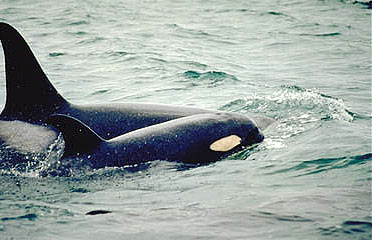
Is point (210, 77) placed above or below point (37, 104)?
below

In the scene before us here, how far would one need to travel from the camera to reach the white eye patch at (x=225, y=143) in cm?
723

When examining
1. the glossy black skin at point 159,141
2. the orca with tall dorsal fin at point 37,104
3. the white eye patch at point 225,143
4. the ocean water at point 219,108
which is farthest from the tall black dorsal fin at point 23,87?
the white eye patch at point 225,143

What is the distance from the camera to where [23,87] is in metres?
8.26

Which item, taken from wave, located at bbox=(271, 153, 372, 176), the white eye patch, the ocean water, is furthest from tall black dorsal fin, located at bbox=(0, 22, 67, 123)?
wave, located at bbox=(271, 153, 372, 176)

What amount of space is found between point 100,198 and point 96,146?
100 cm

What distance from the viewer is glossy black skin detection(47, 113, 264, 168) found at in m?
6.61

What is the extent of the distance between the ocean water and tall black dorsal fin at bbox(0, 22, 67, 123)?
1.23 m

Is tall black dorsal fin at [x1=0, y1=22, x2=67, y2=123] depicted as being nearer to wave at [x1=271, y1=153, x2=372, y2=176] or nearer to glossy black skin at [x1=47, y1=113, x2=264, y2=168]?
glossy black skin at [x1=47, y1=113, x2=264, y2=168]

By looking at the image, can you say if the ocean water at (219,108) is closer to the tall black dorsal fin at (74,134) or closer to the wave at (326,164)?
the wave at (326,164)

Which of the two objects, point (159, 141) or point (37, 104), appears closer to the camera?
point (159, 141)

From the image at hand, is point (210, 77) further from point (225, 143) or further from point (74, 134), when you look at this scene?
point (74, 134)

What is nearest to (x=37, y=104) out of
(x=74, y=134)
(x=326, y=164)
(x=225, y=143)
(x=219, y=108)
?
(x=74, y=134)

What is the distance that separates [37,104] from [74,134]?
2001mm

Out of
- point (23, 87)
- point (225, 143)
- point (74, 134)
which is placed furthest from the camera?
point (23, 87)
